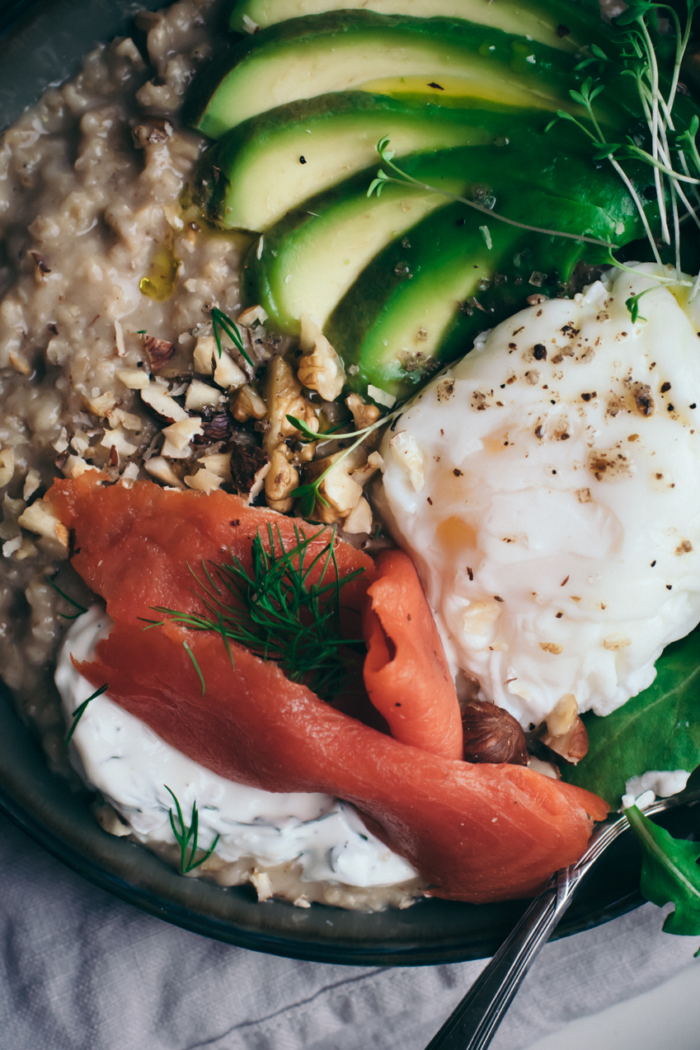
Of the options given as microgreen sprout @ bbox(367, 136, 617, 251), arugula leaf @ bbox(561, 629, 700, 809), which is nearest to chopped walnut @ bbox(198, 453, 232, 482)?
microgreen sprout @ bbox(367, 136, 617, 251)

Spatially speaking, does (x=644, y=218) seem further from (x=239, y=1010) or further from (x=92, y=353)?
(x=239, y=1010)

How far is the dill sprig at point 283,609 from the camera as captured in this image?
1.67m

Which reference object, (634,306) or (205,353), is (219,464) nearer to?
(205,353)

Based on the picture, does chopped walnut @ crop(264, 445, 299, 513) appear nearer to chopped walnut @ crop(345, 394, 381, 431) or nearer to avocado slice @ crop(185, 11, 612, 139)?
chopped walnut @ crop(345, 394, 381, 431)

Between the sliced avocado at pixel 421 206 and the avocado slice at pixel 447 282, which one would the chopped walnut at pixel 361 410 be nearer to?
the avocado slice at pixel 447 282

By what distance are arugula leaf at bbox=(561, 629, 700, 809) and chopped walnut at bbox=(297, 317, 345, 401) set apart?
1165 millimetres

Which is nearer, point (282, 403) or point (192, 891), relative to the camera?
point (282, 403)

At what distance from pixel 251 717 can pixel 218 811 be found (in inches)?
13.6

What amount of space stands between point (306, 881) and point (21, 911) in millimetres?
855

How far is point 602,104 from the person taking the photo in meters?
1.72

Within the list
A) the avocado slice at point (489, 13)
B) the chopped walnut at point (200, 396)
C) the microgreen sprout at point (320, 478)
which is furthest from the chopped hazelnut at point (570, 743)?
the avocado slice at point (489, 13)

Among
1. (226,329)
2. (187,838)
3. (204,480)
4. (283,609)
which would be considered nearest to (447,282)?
(226,329)

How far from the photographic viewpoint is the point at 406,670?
158 centimetres

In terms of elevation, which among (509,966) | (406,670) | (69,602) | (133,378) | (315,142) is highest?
(315,142)
